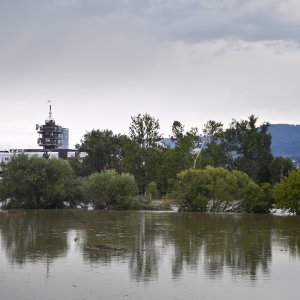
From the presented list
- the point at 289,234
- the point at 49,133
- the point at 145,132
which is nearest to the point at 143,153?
the point at 145,132

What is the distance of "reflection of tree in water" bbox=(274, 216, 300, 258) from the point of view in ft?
105

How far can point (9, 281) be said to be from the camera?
22.2 m

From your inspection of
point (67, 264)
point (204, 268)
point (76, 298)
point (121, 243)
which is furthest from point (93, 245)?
point (76, 298)

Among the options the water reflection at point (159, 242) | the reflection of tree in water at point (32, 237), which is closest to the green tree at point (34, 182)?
the reflection of tree in water at point (32, 237)

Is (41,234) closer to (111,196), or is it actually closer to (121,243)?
(121,243)

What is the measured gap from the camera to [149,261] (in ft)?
89.2

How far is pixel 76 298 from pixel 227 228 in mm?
26558

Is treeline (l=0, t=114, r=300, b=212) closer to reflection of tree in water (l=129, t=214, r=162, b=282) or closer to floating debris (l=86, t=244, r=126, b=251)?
reflection of tree in water (l=129, t=214, r=162, b=282)

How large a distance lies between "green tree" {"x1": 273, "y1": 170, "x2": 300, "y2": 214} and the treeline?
102mm

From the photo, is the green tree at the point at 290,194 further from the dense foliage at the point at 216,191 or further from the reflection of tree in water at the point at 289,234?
the dense foliage at the point at 216,191

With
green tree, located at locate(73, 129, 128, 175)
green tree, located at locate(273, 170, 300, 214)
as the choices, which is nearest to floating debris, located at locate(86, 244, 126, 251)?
green tree, located at locate(273, 170, 300, 214)

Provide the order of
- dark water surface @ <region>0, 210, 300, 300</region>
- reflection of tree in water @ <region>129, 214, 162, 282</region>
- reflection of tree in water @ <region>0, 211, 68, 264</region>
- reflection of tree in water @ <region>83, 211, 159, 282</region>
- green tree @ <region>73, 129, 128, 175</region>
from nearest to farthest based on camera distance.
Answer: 1. dark water surface @ <region>0, 210, 300, 300</region>
2. reflection of tree in water @ <region>129, 214, 162, 282</region>
3. reflection of tree in water @ <region>83, 211, 159, 282</region>
4. reflection of tree in water @ <region>0, 211, 68, 264</region>
5. green tree @ <region>73, 129, 128, 175</region>

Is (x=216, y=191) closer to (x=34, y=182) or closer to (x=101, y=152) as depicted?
(x=34, y=182)

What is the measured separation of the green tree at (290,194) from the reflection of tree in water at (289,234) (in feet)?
6.65
